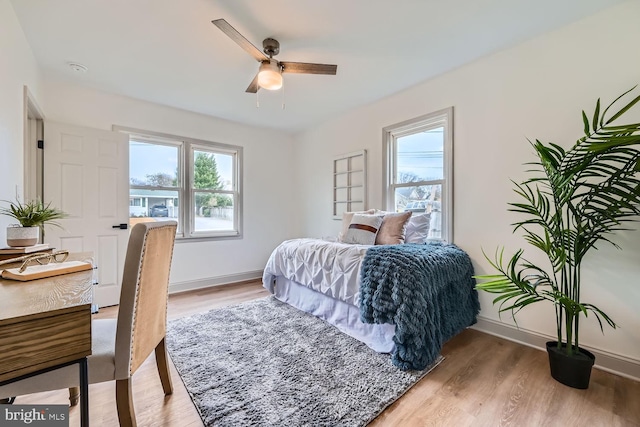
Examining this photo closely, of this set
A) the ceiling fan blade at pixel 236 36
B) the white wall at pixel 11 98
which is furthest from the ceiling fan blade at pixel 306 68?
the white wall at pixel 11 98

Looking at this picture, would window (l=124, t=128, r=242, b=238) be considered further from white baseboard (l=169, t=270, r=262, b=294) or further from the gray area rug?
the gray area rug

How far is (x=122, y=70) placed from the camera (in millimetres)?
2580

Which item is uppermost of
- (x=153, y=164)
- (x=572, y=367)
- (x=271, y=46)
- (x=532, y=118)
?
(x=271, y=46)

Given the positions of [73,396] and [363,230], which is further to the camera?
[363,230]

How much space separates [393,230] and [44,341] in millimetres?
2463

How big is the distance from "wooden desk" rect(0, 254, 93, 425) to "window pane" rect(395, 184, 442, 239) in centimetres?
277

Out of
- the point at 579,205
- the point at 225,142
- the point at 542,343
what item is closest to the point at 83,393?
the point at 579,205

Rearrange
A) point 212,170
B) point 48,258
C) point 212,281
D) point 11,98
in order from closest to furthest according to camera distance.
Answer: point 48,258, point 11,98, point 212,281, point 212,170

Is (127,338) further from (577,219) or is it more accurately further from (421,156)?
(421,156)

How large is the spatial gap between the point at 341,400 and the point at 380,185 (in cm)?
239

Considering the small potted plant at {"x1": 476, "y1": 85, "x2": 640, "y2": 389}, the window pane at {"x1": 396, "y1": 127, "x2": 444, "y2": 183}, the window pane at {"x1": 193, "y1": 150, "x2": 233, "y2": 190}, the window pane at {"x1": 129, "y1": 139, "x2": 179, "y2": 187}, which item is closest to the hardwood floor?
the small potted plant at {"x1": 476, "y1": 85, "x2": 640, "y2": 389}

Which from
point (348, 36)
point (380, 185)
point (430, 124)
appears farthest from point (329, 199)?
point (348, 36)

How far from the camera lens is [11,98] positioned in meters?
1.85

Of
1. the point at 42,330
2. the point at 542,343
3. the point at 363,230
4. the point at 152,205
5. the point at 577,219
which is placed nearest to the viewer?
the point at 42,330
